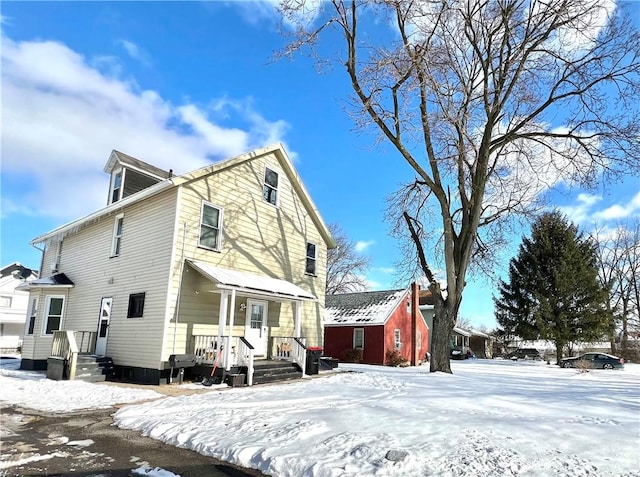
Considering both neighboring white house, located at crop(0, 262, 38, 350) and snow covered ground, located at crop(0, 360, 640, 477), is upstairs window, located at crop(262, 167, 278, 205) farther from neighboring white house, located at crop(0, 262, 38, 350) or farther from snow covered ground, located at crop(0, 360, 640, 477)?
neighboring white house, located at crop(0, 262, 38, 350)

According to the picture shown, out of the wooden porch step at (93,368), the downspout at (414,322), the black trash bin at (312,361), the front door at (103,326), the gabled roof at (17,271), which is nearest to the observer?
the wooden porch step at (93,368)

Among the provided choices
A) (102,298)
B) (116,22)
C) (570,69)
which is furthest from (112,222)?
(570,69)

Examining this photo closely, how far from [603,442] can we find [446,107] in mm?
11370

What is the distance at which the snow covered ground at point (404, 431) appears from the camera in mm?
4770

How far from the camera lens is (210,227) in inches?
553

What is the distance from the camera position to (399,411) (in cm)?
734

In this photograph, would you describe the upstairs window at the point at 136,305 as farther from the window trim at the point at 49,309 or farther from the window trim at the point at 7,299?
the window trim at the point at 7,299

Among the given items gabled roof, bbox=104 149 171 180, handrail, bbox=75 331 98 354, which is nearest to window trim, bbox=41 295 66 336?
handrail, bbox=75 331 98 354

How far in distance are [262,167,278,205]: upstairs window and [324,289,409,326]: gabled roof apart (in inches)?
484

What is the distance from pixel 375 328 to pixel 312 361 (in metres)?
11.5

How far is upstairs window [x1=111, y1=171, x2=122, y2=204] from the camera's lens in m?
16.6

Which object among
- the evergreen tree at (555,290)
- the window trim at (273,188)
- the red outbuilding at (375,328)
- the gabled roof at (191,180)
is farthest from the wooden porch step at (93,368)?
the evergreen tree at (555,290)

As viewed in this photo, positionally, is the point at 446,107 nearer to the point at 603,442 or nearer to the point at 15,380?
the point at 603,442

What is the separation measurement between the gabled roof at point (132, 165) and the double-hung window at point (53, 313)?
216 inches
